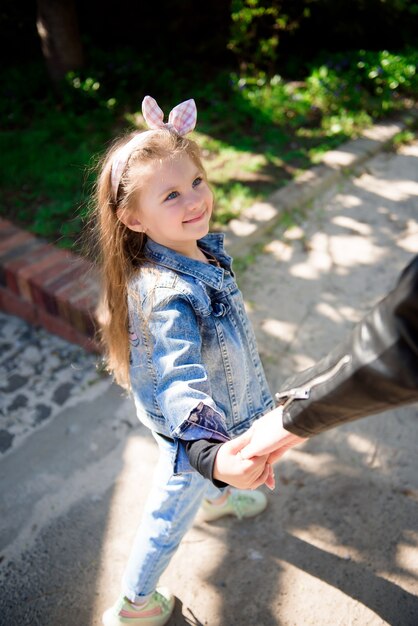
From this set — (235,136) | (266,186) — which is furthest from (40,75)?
(266,186)

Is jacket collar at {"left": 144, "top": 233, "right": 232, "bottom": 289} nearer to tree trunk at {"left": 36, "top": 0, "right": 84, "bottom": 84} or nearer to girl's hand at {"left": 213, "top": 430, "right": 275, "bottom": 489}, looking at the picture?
girl's hand at {"left": 213, "top": 430, "right": 275, "bottom": 489}

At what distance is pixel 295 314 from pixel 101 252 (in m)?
1.63

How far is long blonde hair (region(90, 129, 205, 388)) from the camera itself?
4.99 feet

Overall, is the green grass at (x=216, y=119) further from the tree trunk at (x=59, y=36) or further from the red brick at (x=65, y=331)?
the red brick at (x=65, y=331)

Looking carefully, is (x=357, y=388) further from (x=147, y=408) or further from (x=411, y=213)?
(x=411, y=213)

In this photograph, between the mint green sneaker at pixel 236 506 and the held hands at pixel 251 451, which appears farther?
the mint green sneaker at pixel 236 506

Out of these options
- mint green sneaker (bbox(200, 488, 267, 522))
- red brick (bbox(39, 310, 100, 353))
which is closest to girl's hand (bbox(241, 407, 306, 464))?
mint green sneaker (bbox(200, 488, 267, 522))

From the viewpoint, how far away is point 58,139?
455 cm

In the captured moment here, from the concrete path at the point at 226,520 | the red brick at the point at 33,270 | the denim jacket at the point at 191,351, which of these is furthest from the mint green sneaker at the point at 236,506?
the red brick at the point at 33,270

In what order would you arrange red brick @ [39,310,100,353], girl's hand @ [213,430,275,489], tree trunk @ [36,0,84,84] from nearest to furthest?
girl's hand @ [213,430,275,489]
red brick @ [39,310,100,353]
tree trunk @ [36,0,84,84]

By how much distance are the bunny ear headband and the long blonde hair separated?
2cm

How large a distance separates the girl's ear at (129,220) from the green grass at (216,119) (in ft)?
6.69

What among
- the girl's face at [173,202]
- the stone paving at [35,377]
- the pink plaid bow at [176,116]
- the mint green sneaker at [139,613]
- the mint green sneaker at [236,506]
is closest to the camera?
the girl's face at [173,202]

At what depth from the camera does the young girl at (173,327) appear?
4.51 ft
